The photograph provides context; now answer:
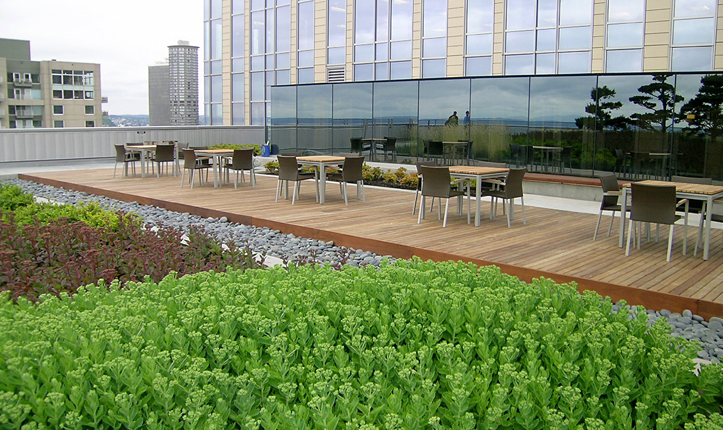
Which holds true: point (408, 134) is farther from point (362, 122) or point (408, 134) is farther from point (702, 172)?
point (702, 172)

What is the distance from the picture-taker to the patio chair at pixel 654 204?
7.66 m

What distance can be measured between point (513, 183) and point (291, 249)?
11.9ft

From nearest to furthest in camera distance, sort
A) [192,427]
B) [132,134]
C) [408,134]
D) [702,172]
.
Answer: [192,427]
[702,172]
[408,134]
[132,134]

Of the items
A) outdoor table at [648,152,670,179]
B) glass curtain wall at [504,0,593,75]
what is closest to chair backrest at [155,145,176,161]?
outdoor table at [648,152,670,179]

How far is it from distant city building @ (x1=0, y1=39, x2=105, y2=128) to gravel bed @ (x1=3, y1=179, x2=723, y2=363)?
104m

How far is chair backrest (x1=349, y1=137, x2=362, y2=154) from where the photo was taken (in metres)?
18.1

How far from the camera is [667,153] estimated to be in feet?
43.5

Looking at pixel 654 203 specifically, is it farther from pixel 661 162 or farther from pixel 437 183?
pixel 661 162

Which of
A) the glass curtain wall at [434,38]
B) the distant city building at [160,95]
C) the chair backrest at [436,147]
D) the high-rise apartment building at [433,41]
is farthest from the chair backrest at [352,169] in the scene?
the distant city building at [160,95]

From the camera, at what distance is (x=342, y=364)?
262 centimetres

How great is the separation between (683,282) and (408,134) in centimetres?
1122

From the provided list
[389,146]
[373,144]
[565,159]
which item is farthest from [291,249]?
[373,144]

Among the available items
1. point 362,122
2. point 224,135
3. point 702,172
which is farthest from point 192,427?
point 224,135

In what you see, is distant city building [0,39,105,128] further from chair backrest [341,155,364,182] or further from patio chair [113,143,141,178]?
chair backrest [341,155,364,182]
